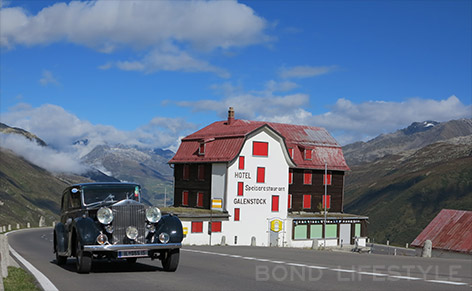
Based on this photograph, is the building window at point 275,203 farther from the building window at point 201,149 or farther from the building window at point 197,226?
the building window at point 197,226

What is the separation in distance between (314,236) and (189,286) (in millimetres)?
51907

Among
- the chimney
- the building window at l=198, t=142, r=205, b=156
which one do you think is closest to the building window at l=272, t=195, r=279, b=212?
the building window at l=198, t=142, r=205, b=156

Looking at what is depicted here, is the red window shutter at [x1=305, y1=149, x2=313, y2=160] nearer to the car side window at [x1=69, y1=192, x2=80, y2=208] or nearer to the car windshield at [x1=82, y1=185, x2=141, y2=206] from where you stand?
the car windshield at [x1=82, y1=185, x2=141, y2=206]

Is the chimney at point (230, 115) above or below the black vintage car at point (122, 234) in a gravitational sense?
above

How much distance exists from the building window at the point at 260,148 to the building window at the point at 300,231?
8.68m

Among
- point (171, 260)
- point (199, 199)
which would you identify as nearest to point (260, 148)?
point (199, 199)

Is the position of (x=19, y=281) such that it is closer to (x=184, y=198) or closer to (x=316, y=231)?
(x=184, y=198)

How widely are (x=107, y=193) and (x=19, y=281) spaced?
13.1ft

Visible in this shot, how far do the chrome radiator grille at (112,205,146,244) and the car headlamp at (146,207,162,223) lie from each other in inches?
4.3

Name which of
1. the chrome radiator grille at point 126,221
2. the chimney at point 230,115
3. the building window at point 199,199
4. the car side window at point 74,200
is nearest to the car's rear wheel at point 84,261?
the chrome radiator grille at point 126,221

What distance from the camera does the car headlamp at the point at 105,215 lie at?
13695 millimetres

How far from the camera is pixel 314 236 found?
Result: 6194 cm

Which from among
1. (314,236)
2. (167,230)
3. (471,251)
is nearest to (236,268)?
(167,230)

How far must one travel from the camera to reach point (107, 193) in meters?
15.7
